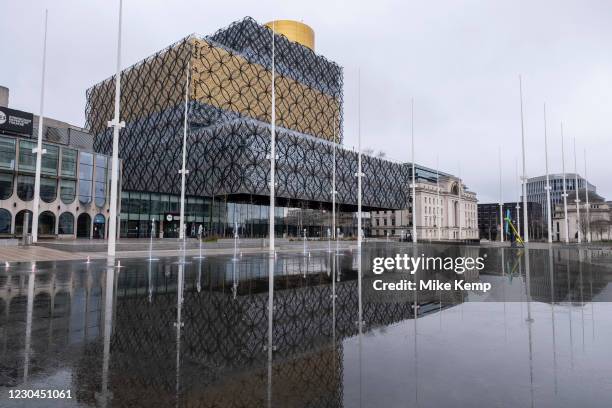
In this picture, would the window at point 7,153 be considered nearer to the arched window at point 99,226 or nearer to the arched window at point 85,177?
the arched window at point 85,177

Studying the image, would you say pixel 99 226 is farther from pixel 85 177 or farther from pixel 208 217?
pixel 208 217

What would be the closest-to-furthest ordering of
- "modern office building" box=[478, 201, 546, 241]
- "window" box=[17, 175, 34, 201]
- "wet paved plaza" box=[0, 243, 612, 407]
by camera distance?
"wet paved plaza" box=[0, 243, 612, 407] < "window" box=[17, 175, 34, 201] < "modern office building" box=[478, 201, 546, 241]

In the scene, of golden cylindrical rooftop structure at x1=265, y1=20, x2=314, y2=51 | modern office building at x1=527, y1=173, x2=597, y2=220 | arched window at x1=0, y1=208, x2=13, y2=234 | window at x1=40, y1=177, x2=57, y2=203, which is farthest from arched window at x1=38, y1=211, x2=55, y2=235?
modern office building at x1=527, y1=173, x2=597, y2=220

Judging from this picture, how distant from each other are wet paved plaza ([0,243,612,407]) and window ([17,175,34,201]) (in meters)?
45.3

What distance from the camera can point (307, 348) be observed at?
272 inches

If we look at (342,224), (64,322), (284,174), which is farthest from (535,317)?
(342,224)

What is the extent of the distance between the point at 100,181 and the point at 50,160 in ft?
23.5

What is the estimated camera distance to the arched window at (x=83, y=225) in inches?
2222

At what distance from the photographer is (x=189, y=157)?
71.9 meters

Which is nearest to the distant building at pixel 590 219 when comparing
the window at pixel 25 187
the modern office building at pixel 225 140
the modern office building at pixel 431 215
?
the modern office building at pixel 431 215

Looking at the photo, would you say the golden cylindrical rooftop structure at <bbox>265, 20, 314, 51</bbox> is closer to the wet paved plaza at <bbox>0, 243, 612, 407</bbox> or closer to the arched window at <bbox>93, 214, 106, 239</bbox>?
the arched window at <bbox>93, 214, 106, 239</bbox>

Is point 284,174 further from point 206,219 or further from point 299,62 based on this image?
point 299,62

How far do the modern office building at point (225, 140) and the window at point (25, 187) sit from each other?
52.5 ft

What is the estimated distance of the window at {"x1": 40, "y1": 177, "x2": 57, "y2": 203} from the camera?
52131 mm
